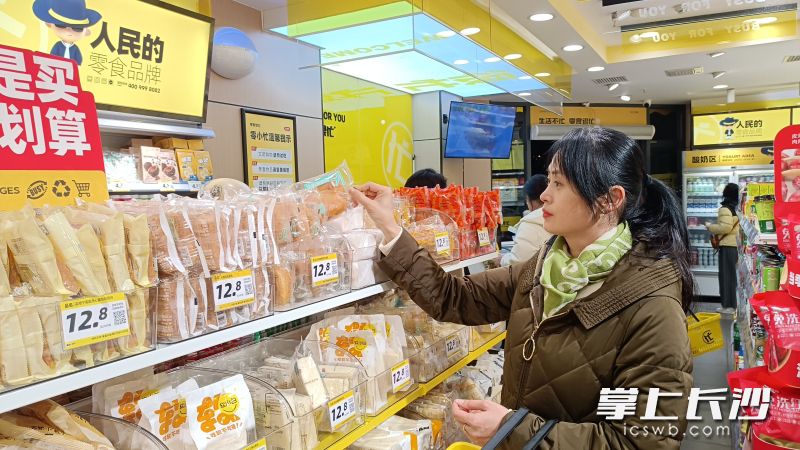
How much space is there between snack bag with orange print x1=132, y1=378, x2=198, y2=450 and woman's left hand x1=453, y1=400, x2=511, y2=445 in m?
0.75

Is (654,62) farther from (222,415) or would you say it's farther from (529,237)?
(222,415)

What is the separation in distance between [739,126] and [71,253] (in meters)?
11.1

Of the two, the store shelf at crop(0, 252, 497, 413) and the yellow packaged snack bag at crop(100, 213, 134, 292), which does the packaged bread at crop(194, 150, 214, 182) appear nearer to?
the store shelf at crop(0, 252, 497, 413)

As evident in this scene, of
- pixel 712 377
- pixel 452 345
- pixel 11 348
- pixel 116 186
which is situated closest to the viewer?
pixel 11 348

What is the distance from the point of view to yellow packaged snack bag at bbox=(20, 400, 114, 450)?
1050 mm

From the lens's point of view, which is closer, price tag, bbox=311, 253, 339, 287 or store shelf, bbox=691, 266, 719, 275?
price tag, bbox=311, 253, 339, 287

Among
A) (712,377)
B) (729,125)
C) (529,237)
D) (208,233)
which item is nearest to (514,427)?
(208,233)

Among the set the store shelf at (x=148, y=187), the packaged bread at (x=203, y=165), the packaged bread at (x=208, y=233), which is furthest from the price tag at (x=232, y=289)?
the packaged bread at (x=203, y=165)

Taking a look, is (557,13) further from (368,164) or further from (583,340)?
(583,340)

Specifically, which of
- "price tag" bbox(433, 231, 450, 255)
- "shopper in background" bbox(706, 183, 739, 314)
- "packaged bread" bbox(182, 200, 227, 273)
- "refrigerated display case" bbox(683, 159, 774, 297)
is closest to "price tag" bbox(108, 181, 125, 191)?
"price tag" bbox(433, 231, 450, 255)

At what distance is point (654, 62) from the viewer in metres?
7.12

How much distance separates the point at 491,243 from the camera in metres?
2.67

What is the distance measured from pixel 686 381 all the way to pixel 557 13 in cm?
431

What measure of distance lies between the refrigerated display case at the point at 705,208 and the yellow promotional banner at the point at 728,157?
14 cm
